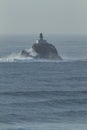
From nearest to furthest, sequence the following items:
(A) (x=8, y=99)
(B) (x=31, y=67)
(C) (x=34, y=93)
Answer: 1. (A) (x=8, y=99)
2. (C) (x=34, y=93)
3. (B) (x=31, y=67)

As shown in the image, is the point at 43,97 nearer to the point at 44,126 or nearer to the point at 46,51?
the point at 44,126

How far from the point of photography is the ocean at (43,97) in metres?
47.0

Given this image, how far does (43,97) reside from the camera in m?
60.6

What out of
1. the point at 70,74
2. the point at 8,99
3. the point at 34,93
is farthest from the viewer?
the point at 70,74

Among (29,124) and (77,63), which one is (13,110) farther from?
(77,63)

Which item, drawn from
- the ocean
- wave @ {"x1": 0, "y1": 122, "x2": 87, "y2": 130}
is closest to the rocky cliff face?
the ocean

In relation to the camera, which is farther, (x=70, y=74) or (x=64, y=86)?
(x=70, y=74)

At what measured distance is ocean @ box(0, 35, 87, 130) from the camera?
47.0 meters

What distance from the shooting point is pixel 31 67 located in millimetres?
97312

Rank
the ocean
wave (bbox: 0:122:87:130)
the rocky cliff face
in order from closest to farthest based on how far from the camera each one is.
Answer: wave (bbox: 0:122:87:130)
the ocean
the rocky cliff face

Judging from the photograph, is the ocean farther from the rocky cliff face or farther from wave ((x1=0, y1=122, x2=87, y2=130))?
the rocky cliff face

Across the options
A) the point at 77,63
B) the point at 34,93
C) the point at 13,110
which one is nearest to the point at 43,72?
the point at 77,63

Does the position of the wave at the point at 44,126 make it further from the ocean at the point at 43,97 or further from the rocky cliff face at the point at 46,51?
the rocky cliff face at the point at 46,51

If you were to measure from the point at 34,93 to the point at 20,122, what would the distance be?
53.4 ft
